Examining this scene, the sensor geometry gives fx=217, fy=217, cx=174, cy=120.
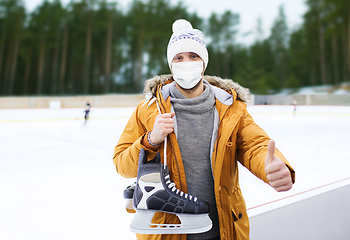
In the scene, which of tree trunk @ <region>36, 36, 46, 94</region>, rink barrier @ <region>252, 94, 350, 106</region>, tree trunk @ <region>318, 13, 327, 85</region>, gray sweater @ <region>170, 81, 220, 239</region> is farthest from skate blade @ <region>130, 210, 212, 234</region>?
tree trunk @ <region>36, 36, 46, 94</region>

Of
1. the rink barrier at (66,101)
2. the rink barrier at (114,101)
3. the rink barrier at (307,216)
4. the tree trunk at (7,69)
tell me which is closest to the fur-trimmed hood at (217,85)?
the rink barrier at (307,216)

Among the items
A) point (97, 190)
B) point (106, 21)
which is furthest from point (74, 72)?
point (97, 190)

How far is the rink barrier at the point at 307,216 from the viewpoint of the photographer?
145 centimetres

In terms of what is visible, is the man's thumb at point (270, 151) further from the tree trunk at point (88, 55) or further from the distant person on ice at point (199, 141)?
the tree trunk at point (88, 55)

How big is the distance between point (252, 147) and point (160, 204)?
0.38 meters

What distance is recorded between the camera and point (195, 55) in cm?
91

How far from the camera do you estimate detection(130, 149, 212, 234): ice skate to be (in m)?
0.67

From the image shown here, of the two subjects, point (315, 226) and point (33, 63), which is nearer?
point (315, 226)

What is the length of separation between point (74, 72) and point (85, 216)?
47.9 feet

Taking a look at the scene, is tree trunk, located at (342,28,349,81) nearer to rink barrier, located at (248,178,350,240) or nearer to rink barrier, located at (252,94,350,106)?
rink barrier, located at (252,94,350,106)

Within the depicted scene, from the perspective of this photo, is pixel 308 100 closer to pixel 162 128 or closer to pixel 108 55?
pixel 162 128

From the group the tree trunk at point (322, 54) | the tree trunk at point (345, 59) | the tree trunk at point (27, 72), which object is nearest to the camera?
the tree trunk at point (345, 59)

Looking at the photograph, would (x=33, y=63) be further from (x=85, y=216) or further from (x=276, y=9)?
(x=276, y=9)

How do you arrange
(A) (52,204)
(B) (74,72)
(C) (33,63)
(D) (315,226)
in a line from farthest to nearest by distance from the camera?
(B) (74,72) → (C) (33,63) → (A) (52,204) → (D) (315,226)
